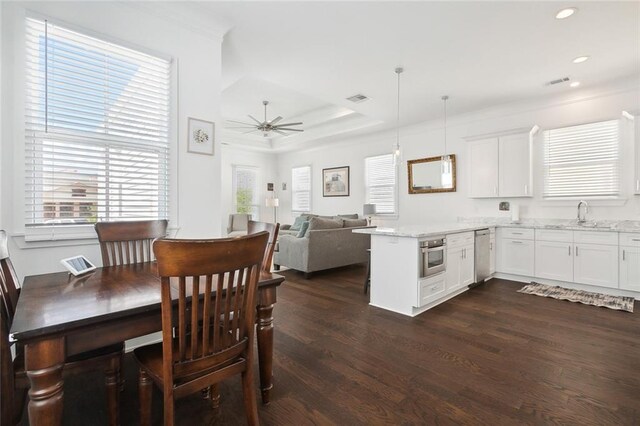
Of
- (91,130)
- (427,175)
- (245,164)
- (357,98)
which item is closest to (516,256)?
(427,175)

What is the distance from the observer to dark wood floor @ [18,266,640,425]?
1.71m

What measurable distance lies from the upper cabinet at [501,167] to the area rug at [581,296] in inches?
58.1

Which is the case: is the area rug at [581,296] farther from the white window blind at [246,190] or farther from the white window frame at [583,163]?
the white window blind at [246,190]

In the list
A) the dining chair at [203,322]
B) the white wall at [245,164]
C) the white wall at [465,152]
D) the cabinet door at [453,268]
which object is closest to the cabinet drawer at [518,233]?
the white wall at [465,152]

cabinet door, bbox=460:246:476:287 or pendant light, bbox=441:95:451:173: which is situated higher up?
pendant light, bbox=441:95:451:173

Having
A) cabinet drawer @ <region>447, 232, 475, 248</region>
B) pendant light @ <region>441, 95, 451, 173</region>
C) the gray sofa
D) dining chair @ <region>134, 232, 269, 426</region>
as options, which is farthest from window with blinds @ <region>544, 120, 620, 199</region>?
dining chair @ <region>134, 232, 269, 426</region>

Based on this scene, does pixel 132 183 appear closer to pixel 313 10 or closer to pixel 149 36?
pixel 149 36

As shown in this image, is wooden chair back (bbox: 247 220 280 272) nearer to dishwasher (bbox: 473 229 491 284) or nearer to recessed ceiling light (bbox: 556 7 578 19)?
recessed ceiling light (bbox: 556 7 578 19)

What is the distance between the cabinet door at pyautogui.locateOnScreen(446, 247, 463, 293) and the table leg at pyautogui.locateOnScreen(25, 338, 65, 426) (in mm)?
3598

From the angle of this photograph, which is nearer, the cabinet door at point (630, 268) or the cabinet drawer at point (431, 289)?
the cabinet drawer at point (431, 289)

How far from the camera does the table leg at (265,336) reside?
5.65ft

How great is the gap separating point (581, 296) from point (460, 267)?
1555 millimetres

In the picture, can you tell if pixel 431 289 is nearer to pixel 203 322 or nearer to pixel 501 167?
pixel 203 322

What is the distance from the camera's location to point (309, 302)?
368 cm
